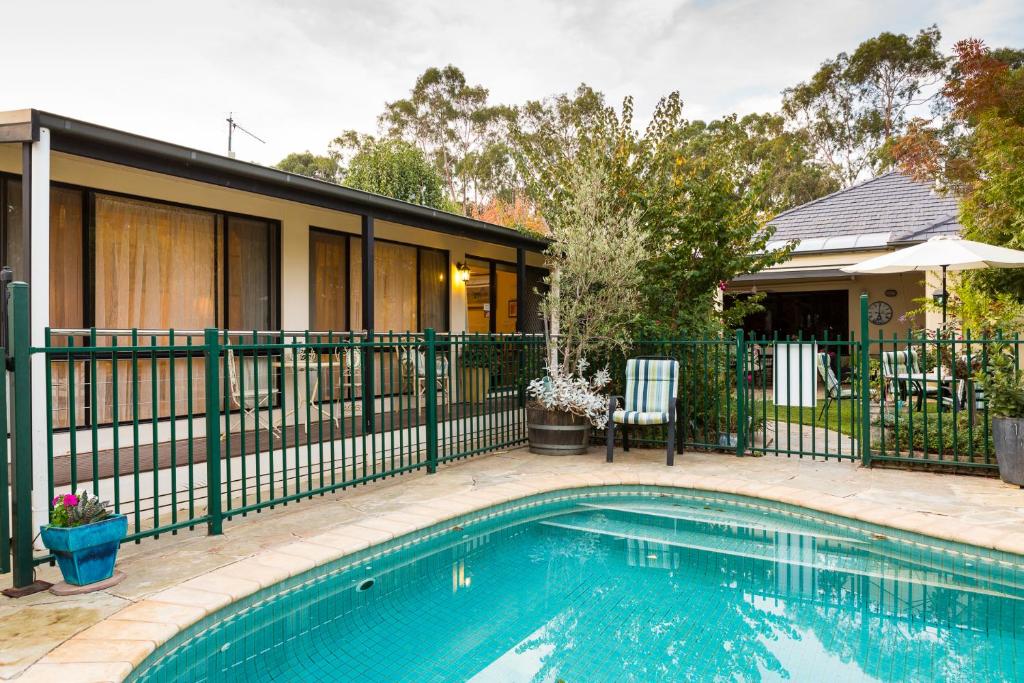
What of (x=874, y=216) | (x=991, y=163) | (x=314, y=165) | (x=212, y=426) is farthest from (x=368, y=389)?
(x=314, y=165)

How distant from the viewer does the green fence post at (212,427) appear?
427 centimetres

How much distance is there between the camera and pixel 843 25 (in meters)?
21.2

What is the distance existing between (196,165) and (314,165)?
26130mm

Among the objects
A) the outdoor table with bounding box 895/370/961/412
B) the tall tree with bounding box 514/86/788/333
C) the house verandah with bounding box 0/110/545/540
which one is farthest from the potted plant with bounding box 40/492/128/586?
the outdoor table with bounding box 895/370/961/412

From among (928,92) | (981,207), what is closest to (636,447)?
(981,207)

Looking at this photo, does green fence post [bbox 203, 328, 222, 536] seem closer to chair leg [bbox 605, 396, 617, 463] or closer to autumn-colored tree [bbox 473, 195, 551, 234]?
chair leg [bbox 605, 396, 617, 463]

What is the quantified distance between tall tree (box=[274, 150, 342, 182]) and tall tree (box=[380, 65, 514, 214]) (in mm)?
3374

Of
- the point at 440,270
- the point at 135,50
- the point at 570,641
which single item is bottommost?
the point at 570,641

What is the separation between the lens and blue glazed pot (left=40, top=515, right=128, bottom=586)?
3348 mm

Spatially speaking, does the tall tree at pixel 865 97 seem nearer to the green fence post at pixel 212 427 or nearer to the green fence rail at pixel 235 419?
the green fence rail at pixel 235 419

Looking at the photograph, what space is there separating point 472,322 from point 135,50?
8.63m

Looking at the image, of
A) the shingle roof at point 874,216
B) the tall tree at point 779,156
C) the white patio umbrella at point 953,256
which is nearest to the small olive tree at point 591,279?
the white patio umbrella at point 953,256

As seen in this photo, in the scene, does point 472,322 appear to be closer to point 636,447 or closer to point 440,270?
point 440,270

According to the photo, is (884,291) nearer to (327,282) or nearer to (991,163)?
(991,163)
